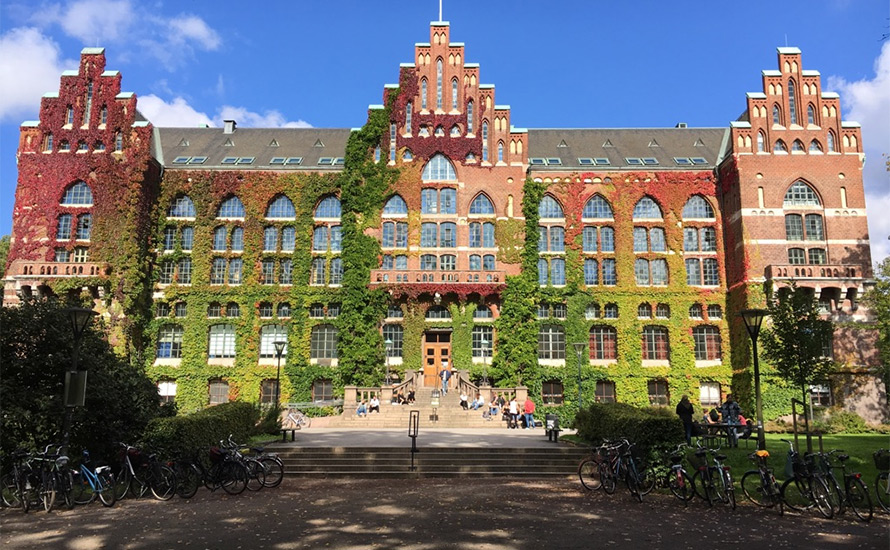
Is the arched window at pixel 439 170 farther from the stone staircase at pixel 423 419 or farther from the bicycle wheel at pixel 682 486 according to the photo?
the bicycle wheel at pixel 682 486

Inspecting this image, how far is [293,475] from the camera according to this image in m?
19.5

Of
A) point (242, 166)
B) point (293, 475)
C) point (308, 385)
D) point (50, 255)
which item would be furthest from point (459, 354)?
point (50, 255)

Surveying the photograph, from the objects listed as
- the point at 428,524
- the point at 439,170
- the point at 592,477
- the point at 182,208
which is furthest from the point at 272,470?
the point at 182,208

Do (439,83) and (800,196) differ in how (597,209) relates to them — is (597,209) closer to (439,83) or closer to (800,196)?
(800,196)

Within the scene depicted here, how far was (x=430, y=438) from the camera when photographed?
82.1ft

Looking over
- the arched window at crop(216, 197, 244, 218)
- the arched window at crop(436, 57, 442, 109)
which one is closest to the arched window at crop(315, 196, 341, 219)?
the arched window at crop(216, 197, 244, 218)

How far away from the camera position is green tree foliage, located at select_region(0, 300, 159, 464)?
1648 cm

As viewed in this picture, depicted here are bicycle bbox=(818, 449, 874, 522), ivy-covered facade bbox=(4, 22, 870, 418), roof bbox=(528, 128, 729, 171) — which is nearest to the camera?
bicycle bbox=(818, 449, 874, 522)

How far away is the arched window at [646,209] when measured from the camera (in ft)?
148

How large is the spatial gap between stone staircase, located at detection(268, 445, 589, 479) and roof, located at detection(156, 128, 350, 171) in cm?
2763

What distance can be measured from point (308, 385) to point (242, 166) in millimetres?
15708

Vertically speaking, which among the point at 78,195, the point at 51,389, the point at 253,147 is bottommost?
the point at 51,389

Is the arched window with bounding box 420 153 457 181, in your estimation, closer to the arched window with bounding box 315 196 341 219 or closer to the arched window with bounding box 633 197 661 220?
the arched window with bounding box 315 196 341 219

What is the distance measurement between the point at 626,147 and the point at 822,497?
39064 millimetres
